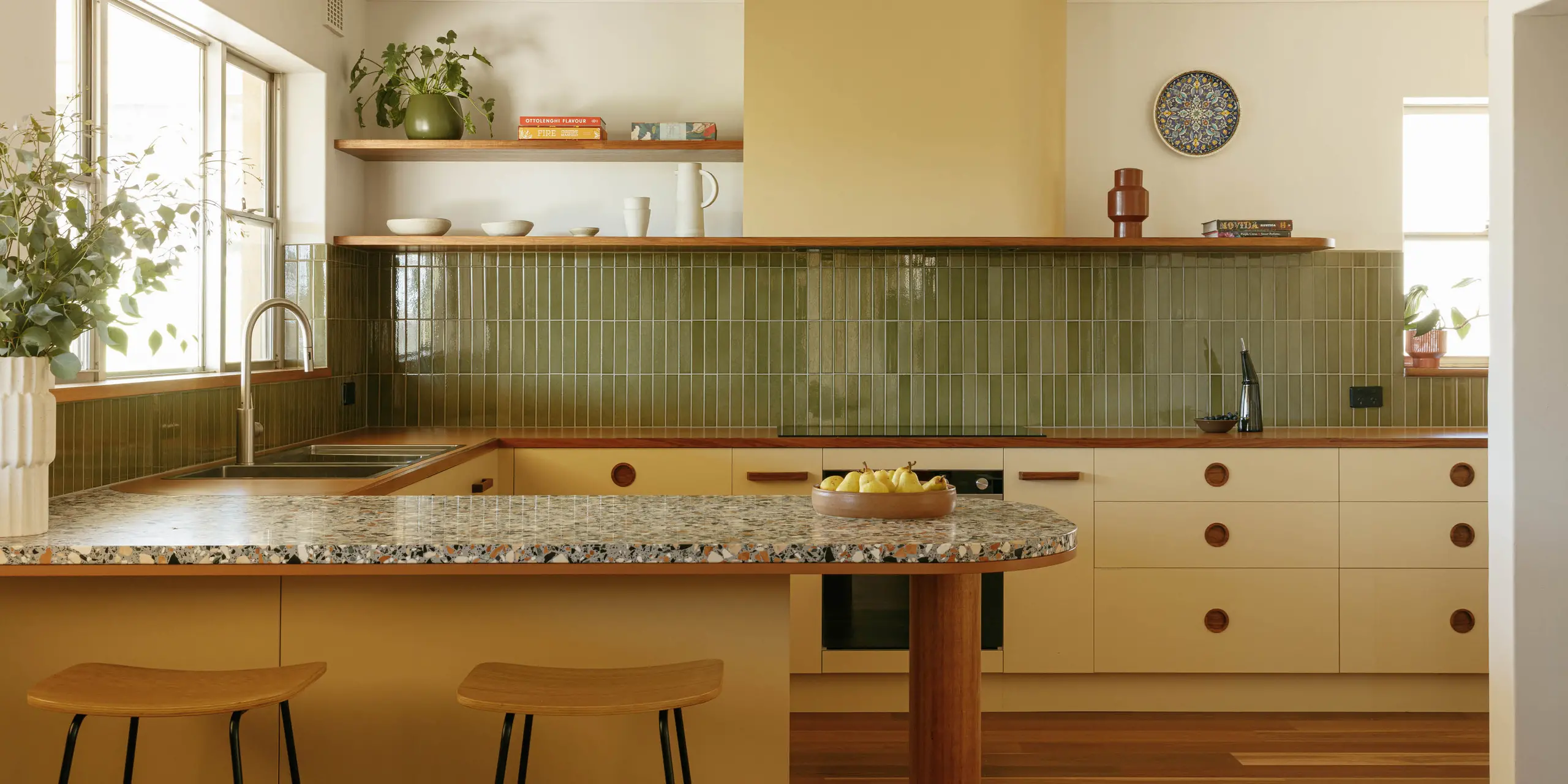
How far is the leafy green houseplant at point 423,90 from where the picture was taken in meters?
3.79

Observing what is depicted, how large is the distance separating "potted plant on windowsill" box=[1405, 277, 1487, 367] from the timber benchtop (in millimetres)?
2813

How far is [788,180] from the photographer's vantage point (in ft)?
11.8

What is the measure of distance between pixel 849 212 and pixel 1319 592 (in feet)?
6.15

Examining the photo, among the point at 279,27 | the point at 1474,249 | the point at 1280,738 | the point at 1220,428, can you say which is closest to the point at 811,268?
the point at 1220,428

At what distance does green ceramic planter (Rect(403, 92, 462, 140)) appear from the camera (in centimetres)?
378

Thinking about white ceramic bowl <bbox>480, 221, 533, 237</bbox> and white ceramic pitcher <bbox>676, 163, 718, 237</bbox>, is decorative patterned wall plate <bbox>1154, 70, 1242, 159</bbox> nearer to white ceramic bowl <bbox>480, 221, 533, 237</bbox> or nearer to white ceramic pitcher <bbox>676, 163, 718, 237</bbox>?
white ceramic pitcher <bbox>676, 163, 718, 237</bbox>

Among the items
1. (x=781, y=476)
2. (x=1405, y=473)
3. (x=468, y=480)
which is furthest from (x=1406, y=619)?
(x=468, y=480)

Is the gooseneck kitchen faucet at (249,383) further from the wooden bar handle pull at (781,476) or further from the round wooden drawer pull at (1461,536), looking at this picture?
the round wooden drawer pull at (1461,536)

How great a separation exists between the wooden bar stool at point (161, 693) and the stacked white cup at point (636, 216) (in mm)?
2301

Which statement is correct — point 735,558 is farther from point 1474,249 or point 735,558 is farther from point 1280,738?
point 1474,249

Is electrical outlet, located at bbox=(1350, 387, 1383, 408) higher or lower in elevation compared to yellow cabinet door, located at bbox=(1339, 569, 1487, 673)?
higher

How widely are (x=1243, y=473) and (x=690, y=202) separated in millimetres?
1981

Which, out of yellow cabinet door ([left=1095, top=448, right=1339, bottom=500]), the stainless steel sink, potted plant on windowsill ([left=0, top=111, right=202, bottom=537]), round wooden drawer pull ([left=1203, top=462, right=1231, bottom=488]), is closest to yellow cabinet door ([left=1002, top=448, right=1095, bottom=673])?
yellow cabinet door ([left=1095, top=448, right=1339, bottom=500])

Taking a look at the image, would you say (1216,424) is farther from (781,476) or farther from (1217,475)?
(781,476)
